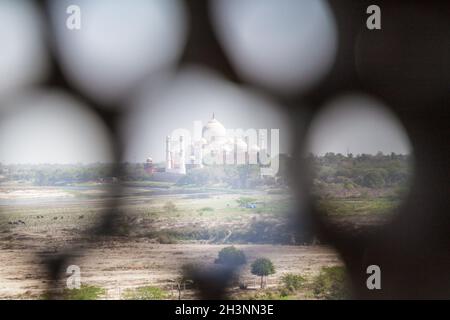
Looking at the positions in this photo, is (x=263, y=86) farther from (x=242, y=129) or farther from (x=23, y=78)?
(x=23, y=78)

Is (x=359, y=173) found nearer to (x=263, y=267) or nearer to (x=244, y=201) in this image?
(x=244, y=201)

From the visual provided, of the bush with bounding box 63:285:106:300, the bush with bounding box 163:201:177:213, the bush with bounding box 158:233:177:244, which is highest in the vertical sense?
the bush with bounding box 163:201:177:213

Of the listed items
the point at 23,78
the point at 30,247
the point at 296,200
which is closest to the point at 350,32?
the point at 296,200

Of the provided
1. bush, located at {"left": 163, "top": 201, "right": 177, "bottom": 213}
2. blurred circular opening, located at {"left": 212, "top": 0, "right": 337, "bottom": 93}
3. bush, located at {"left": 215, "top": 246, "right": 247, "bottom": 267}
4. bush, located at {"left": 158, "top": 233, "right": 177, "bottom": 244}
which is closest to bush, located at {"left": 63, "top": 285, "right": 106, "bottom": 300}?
bush, located at {"left": 158, "top": 233, "right": 177, "bottom": 244}

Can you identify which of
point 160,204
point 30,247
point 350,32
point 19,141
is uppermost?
point 350,32

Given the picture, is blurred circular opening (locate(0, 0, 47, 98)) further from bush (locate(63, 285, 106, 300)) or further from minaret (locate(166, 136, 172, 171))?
bush (locate(63, 285, 106, 300))

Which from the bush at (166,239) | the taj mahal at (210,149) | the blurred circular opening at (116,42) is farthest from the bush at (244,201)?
the blurred circular opening at (116,42)

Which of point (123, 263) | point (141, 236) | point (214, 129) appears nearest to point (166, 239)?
point (141, 236)
